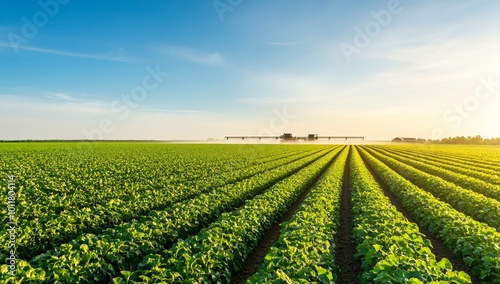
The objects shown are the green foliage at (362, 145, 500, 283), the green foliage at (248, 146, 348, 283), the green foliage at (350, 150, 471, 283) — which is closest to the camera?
the green foliage at (350, 150, 471, 283)

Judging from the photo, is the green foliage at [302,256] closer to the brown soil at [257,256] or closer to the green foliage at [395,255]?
the green foliage at [395,255]

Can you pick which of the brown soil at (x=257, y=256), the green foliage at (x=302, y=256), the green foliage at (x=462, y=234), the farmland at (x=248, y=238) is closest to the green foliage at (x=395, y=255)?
the farmland at (x=248, y=238)

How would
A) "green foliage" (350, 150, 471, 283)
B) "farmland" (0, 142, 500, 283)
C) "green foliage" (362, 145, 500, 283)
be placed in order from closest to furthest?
"green foliage" (350, 150, 471, 283) < "farmland" (0, 142, 500, 283) < "green foliage" (362, 145, 500, 283)

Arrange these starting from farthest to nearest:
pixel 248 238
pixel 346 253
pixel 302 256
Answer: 1. pixel 346 253
2. pixel 248 238
3. pixel 302 256

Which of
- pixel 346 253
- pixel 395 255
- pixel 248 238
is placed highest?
pixel 395 255

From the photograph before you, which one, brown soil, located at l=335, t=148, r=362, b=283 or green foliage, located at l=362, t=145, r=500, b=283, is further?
brown soil, located at l=335, t=148, r=362, b=283

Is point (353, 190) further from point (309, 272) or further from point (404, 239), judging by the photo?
point (309, 272)

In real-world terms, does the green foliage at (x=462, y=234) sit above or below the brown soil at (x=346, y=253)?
above

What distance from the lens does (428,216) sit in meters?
13.8

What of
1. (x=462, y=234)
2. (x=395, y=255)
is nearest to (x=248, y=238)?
(x=395, y=255)

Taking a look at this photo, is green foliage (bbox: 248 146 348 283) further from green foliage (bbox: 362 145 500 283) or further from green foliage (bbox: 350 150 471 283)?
green foliage (bbox: 362 145 500 283)

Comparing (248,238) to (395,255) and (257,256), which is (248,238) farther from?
(395,255)

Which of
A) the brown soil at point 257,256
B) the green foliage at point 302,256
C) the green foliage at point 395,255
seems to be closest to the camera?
the green foliage at point 395,255

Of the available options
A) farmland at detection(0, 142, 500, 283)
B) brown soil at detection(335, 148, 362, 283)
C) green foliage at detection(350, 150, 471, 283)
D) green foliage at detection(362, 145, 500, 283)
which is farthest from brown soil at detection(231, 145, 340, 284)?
green foliage at detection(362, 145, 500, 283)
